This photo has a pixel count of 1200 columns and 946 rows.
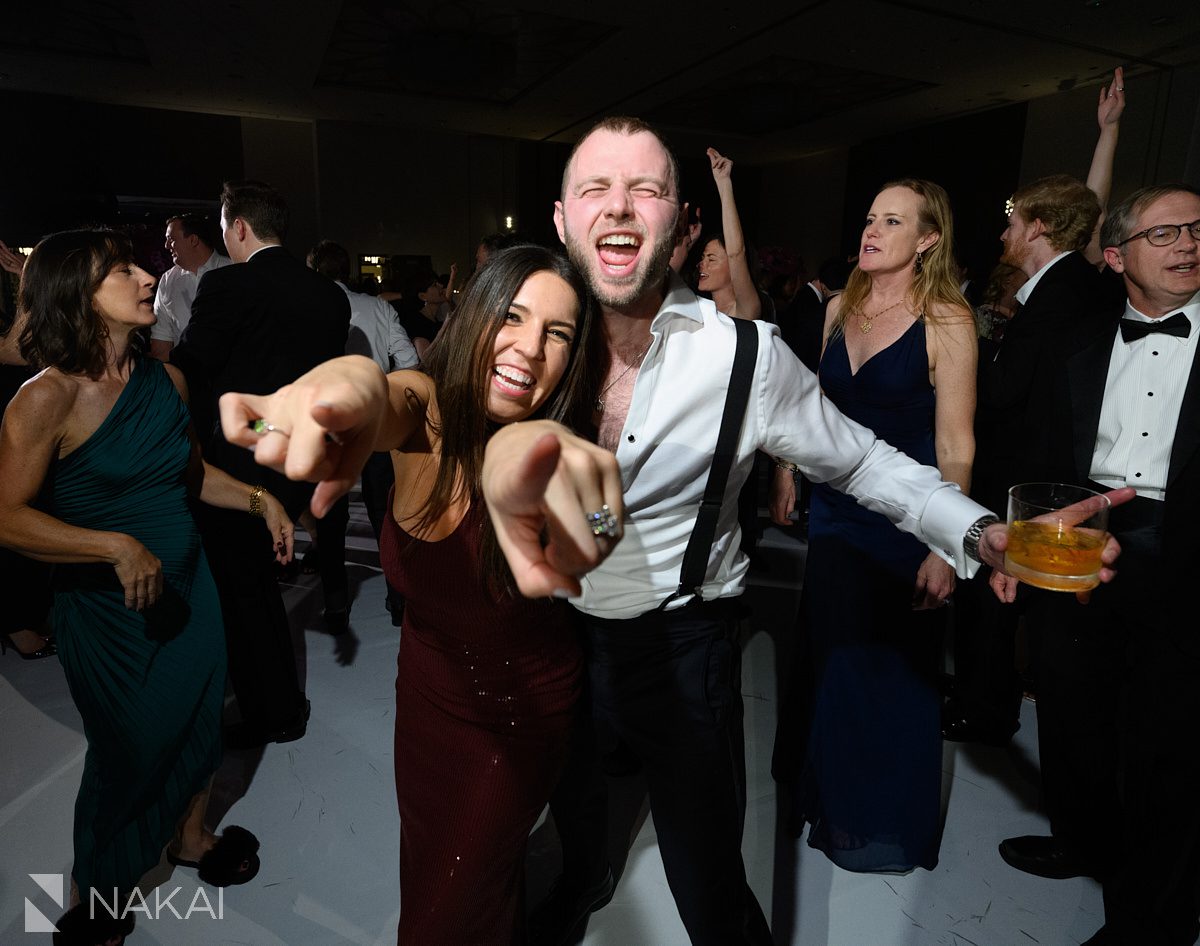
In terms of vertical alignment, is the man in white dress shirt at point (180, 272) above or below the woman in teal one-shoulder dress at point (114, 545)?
above

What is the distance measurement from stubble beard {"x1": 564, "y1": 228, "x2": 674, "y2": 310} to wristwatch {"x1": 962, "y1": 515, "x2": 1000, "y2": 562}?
682 millimetres

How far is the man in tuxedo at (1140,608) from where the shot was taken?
5.12 ft

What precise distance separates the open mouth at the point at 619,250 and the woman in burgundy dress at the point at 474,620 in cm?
12

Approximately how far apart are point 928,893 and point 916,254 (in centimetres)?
166

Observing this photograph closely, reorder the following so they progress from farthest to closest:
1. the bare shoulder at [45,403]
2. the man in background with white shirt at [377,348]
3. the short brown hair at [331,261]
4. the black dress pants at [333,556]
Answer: the short brown hair at [331,261]
the man in background with white shirt at [377,348]
the black dress pants at [333,556]
the bare shoulder at [45,403]

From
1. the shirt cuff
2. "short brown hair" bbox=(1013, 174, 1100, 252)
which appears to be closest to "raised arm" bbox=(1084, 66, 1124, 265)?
"short brown hair" bbox=(1013, 174, 1100, 252)

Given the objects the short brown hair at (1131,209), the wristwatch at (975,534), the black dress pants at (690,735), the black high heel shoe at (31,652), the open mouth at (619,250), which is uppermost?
the short brown hair at (1131,209)

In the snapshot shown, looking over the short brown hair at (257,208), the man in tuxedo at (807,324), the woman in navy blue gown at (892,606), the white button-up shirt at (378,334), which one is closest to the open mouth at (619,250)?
the woman in navy blue gown at (892,606)

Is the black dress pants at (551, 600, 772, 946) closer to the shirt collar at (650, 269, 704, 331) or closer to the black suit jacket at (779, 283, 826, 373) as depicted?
the shirt collar at (650, 269, 704, 331)

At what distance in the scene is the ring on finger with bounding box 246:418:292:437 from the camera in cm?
69

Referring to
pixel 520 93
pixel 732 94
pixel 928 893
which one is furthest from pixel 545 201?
pixel 928 893

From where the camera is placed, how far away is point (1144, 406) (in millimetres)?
1688

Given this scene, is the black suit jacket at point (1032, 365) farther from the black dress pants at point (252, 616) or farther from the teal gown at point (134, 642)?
the black dress pants at point (252, 616)

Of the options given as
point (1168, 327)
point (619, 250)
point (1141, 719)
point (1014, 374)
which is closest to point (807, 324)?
point (1014, 374)
